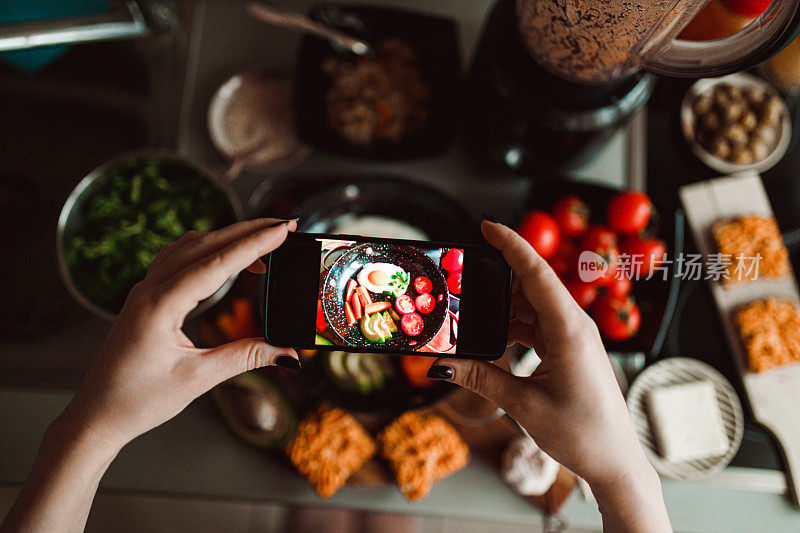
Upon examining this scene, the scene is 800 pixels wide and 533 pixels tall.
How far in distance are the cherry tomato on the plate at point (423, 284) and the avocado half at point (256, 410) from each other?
480 mm

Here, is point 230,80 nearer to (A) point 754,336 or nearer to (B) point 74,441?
(B) point 74,441

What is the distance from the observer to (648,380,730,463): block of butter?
100cm

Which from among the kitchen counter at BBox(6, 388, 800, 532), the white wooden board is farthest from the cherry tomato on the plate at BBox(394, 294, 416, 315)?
the white wooden board

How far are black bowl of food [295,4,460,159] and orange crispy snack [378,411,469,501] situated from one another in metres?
0.55

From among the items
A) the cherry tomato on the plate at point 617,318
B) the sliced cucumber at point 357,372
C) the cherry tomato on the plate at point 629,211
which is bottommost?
the sliced cucumber at point 357,372

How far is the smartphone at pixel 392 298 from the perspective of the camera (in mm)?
652

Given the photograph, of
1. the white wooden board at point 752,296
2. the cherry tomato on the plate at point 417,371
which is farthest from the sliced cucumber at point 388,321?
the white wooden board at point 752,296

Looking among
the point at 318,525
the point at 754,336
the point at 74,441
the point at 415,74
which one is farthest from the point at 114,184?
the point at 754,336

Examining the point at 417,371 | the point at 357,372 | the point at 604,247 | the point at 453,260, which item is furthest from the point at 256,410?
the point at 604,247

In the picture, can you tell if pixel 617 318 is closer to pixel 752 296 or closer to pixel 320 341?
pixel 752 296

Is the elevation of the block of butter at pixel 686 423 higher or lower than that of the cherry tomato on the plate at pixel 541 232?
lower

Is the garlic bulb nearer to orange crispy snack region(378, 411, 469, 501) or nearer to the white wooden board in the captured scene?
orange crispy snack region(378, 411, 469, 501)

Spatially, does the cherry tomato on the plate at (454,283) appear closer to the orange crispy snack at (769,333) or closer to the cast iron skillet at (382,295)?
the cast iron skillet at (382,295)

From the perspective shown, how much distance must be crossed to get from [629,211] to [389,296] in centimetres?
59
